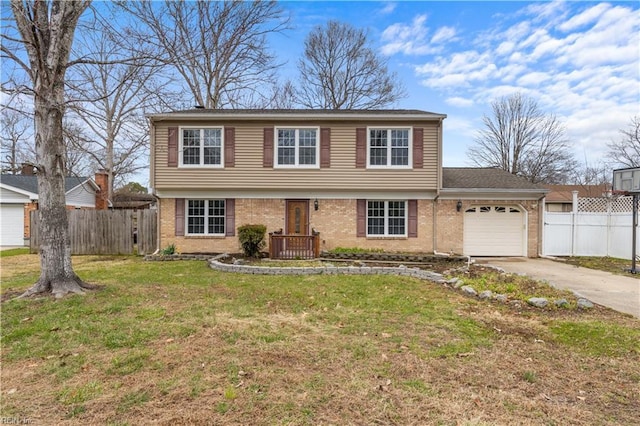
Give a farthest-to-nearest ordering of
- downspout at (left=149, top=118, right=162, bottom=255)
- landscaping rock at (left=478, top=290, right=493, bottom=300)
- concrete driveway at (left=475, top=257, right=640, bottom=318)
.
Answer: downspout at (left=149, top=118, right=162, bottom=255)
landscaping rock at (left=478, top=290, right=493, bottom=300)
concrete driveway at (left=475, top=257, right=640, bottom=318)

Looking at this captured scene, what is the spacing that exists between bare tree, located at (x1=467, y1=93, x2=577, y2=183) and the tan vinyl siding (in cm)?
2092

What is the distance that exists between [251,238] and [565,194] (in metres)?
31.8

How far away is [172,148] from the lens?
12977 millimetres

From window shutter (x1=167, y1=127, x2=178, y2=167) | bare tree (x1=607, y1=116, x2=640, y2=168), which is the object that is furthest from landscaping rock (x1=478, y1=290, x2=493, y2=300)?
bare tree (x1=607, y1=116, x2=640, y2=168)

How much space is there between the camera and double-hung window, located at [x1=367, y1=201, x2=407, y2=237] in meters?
13.2

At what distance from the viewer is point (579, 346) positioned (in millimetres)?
4289

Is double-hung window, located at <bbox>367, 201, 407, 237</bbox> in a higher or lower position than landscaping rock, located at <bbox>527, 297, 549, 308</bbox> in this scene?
higher

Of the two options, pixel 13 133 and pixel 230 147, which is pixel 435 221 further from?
pixel 13 133

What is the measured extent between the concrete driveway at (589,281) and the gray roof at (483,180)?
2922 mm

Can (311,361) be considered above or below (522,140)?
below

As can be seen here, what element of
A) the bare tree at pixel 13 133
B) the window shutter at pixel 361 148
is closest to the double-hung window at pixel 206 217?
the bare tree at pixel 13 133

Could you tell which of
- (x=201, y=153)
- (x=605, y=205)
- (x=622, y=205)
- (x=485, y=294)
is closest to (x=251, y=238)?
(x=201, y=153)

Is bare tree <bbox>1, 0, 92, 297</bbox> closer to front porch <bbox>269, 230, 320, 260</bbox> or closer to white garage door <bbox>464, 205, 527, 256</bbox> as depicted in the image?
front porch <bbox>269, 230, 320, 260</bbox>

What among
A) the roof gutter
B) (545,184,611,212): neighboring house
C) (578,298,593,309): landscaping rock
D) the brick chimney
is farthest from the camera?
(545,184,611,212): neighboring house
